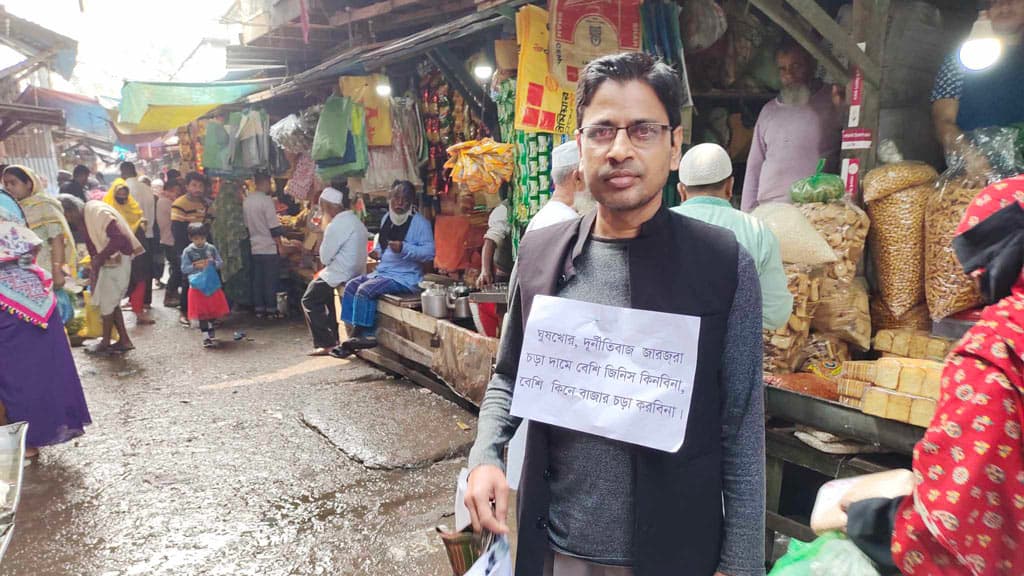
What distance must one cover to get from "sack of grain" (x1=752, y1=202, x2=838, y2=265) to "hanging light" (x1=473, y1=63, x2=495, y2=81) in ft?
12.4

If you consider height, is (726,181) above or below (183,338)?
above

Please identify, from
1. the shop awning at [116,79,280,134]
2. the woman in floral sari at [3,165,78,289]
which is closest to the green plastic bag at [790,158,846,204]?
the woman in floral sari at [3,165,78,289]

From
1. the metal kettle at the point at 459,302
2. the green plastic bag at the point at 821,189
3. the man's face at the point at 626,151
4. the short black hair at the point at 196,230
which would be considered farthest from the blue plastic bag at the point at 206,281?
the man's face at the point at 626,151

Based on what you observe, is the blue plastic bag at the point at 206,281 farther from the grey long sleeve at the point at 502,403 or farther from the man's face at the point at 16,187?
the grey long sleeve at the point at 502,403

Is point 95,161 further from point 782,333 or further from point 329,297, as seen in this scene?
point 782,333

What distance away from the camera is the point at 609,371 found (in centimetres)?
136

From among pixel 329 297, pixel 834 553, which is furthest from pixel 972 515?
pixel 329 297

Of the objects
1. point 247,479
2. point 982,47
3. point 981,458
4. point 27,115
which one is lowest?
Result: point 247,479

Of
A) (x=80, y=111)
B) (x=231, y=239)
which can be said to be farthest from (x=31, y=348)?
(x=80, y=111)

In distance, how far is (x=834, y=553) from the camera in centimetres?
115

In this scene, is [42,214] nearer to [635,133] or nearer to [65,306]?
[65,306]

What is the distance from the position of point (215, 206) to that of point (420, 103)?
4634mm

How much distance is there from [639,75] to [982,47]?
267 cm

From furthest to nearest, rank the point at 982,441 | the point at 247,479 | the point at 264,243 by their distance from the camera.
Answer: the point at 264,243
the point at 247,479
the point at 982,441
